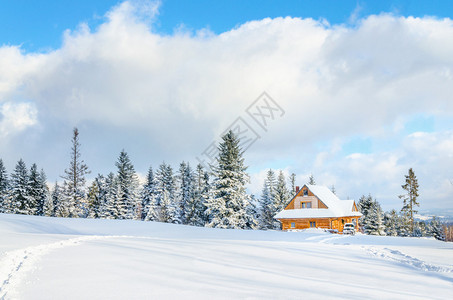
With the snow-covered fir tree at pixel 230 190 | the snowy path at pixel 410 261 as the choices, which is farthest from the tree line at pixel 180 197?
the snowy path at pixel 410 261

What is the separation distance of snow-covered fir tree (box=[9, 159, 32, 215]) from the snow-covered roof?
37.2 meters

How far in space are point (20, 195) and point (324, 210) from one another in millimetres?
44729

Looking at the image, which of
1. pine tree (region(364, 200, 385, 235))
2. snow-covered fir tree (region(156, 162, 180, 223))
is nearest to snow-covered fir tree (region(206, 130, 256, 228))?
snow-covered fir tree (region(156, 162, 180, 223))

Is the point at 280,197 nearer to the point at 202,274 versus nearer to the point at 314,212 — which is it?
the point at 314,212

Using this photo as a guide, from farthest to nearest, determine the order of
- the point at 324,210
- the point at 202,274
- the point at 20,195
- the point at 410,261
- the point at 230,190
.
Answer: the point at 20,195 → the point at 324,210 → the point at 230,190 → the point at 410,261 → the point at 202,274

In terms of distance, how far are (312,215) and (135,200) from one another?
3091cm

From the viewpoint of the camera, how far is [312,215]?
41688mm

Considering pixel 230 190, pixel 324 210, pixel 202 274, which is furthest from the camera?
pixel 324 210

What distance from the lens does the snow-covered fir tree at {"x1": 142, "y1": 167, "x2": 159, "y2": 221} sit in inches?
2121

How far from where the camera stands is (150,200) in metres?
57.6

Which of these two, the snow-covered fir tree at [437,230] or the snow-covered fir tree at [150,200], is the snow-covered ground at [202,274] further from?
the snow-covered fir tree at [437,230]

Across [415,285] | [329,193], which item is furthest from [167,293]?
[329,193]

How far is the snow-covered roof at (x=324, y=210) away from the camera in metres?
41.6

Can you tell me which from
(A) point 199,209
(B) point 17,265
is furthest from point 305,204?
(B) point 17,265
